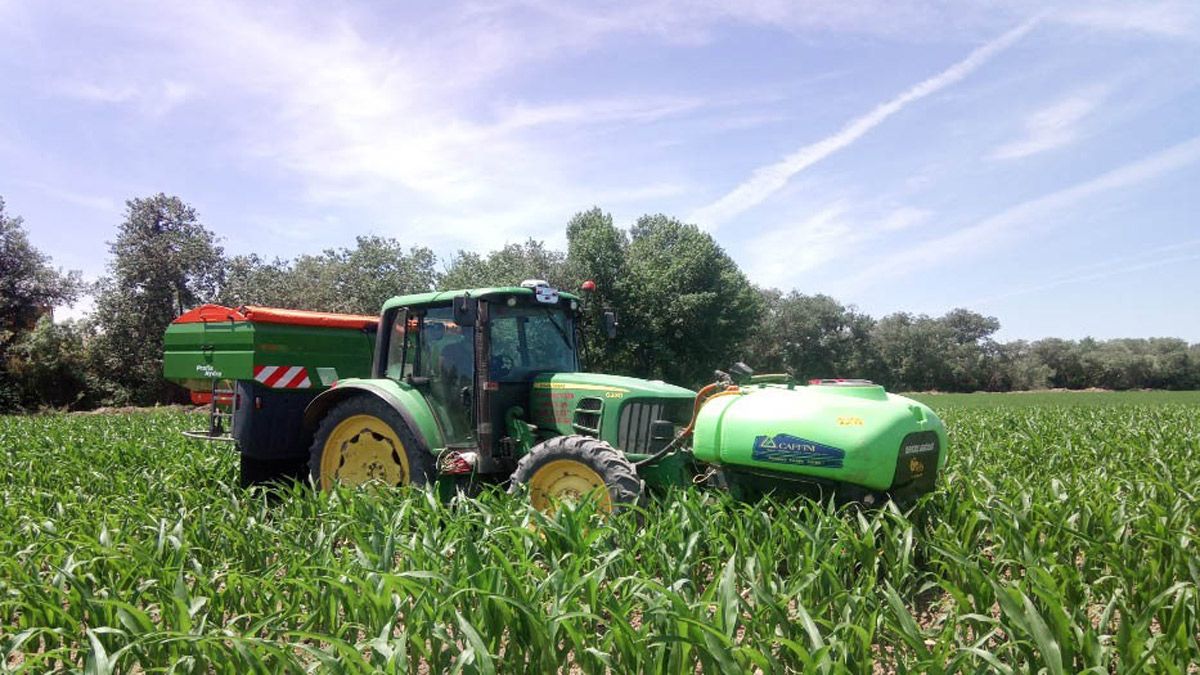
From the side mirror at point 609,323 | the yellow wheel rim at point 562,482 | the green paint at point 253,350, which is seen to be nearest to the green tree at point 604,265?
the green paint at point 253,350

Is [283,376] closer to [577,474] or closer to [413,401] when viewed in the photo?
[413,401]

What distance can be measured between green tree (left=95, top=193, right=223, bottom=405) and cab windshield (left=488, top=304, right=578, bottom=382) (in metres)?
30.1

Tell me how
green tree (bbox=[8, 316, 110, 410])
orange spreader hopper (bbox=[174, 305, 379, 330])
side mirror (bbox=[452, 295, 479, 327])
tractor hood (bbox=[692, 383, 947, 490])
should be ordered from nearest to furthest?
1. tractor hood (bbox=[692, 383, 947, 490])
2. side mirror (bbox=[452, 295, 479, 327])
3. orange spreader hopper (bbox=[174, 305, 379, 330])
4. green tree (bbox=[8, 316, 110, 410])

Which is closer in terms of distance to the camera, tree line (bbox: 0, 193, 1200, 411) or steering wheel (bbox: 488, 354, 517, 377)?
steering wheel (bbox: 488, 354, 517, 377)

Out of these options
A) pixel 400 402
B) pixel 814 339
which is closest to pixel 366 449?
pixel 400 402

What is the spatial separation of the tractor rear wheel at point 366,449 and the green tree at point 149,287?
94.1 feet

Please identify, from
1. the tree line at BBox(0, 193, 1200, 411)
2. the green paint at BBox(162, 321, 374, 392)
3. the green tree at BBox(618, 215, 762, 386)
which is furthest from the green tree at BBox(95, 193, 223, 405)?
the green paint at BBox(162, 321, 374, 392)

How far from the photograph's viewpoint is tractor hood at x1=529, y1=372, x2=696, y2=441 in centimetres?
542

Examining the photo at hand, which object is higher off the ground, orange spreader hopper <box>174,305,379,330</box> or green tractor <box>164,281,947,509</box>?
orange spreader hopper <box>174,305,379,330</box>

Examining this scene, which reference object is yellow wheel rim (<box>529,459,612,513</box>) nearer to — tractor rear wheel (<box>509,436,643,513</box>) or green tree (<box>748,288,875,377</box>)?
tractor rear wheel (<box>509,436,643,513</box>)

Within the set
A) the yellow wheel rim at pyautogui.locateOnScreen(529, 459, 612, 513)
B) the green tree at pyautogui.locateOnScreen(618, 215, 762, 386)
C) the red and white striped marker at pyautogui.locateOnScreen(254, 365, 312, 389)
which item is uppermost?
the green tree at pyautogui.locateOnScreen(618, 215, 762, 386)

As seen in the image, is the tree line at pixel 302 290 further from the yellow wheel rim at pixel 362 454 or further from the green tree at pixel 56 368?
the yellow wheel rim at pixel 362 454

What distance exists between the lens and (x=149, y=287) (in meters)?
32.3

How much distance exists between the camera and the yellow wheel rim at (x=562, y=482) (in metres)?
4.77
